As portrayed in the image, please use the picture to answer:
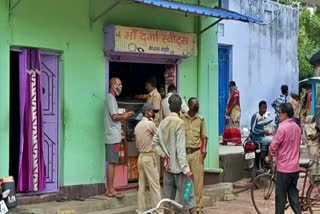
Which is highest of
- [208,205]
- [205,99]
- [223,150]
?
[205,99]

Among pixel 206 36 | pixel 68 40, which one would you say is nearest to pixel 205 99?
pixel 206 36

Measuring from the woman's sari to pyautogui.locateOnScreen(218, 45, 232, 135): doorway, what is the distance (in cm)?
195

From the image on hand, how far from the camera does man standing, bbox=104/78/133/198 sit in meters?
9.39

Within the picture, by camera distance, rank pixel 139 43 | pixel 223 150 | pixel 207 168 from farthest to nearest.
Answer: pixel 223 150 → pixel 207 168 → pixel 139 43

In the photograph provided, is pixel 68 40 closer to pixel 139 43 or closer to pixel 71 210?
pixel 139 43

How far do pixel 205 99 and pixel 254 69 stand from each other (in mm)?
6769

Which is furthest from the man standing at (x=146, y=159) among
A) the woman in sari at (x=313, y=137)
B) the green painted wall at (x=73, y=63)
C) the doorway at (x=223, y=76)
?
the doorway at (x=223, y=76)

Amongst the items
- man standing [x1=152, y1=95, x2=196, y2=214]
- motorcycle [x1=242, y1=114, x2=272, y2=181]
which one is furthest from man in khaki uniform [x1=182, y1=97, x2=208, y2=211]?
motorcycle [x1=242, y1=114, x2=272, y2=181]

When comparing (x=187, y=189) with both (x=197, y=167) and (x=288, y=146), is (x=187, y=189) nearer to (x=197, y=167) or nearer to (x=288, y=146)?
(x=197, y=167)

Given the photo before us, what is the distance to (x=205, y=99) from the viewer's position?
11703 millimetres

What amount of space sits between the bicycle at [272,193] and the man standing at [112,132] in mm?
2215

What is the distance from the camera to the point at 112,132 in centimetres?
945

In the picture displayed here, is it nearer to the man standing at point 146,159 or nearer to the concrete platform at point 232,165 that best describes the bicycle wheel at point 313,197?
the man standing at point 146,159

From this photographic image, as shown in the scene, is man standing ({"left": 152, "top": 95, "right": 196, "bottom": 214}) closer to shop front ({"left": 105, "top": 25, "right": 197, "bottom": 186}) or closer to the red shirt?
the red shirt
